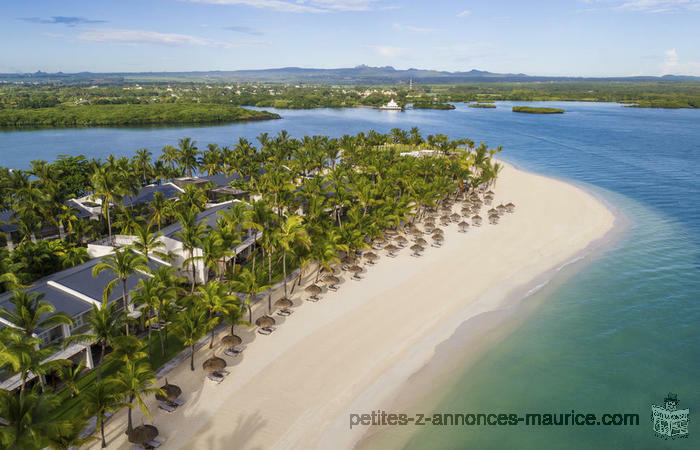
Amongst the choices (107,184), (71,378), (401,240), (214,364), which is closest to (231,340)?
(214,364)

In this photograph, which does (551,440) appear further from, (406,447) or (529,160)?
(529,160)

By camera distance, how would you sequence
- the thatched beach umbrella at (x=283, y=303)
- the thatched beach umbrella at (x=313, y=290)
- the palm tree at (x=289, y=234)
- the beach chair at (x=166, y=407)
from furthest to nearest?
the thatched beach umbrella at (x=313, y=290), the palm tree at (x=289, y=234), the thatched beach umbrella at (x=283, y=303), the beach chair at (x=166, y=407)

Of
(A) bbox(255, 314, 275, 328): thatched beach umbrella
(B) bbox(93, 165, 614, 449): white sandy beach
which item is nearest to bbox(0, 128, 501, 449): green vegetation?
(A) bbox(255, 314, 275, 328): thatched beach umbrella

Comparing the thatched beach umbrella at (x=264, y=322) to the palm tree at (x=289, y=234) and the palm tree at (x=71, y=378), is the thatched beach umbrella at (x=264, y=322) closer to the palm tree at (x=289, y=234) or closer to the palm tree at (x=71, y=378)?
the palm tree at (x=289, y=234)

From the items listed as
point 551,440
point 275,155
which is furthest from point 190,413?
point 275,155

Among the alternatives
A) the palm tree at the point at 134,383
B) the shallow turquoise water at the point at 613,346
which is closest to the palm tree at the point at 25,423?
the palm tree at the point at 134,383
